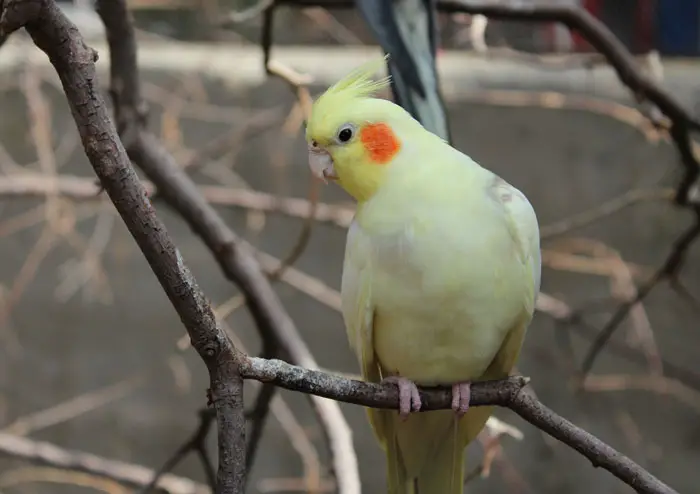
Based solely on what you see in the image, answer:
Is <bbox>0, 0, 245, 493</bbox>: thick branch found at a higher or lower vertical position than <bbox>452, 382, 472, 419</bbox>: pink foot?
higher

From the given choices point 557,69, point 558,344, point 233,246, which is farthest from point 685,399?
point 233,246

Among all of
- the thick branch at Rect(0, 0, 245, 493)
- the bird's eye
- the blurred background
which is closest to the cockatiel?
the bird's eye

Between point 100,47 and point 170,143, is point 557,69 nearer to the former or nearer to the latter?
point 170,143

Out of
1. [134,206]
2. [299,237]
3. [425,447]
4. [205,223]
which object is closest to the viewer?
[134,206]

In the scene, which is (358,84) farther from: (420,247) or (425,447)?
(425,447)

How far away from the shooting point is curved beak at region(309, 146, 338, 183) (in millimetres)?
444

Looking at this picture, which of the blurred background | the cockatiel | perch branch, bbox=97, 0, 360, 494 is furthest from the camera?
the blurred background

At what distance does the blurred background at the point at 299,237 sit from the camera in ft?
3.56

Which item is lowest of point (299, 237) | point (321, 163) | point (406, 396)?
point (299, 237)

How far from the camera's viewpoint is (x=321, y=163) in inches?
17.6

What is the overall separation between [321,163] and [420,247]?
3.3 inches

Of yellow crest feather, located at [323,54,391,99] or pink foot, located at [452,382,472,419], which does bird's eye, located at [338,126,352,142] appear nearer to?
yellow crest feather, located at [323,54,391,99]

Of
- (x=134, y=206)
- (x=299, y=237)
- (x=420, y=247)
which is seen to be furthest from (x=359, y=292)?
(x=299, y=237)

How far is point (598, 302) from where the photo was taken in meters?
1.06
